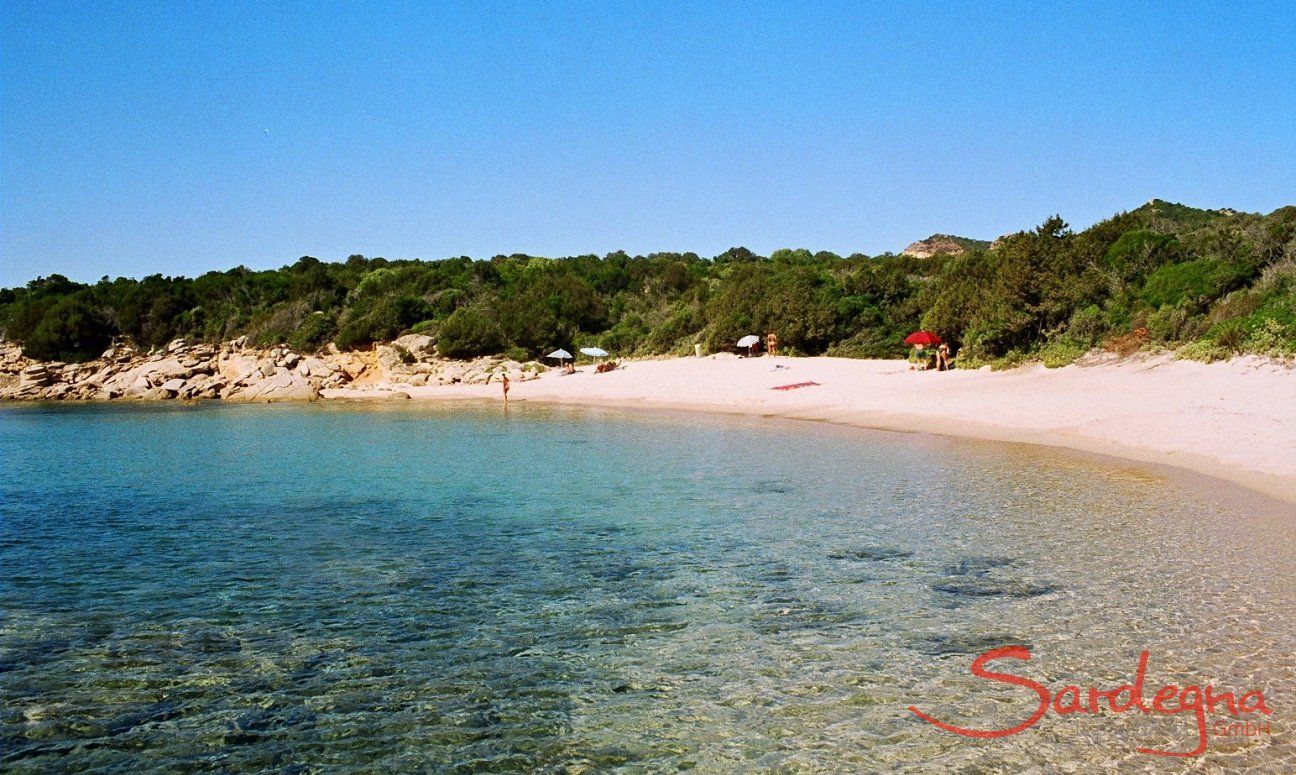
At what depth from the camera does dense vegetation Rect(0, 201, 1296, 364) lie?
28531 millimetres

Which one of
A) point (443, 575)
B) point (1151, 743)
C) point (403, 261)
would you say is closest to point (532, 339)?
point (403, 261)

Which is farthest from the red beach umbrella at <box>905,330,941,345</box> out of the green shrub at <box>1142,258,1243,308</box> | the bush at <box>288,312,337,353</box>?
the bush at <box>288,312,337,353</box>

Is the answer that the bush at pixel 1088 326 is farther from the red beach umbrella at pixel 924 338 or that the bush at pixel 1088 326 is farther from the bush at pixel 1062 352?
the red beach umbrella at pixel 924 338

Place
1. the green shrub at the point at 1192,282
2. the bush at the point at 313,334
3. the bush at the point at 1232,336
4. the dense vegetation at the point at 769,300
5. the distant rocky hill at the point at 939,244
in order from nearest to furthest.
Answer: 1. the bush at the point at 1232,336
2. the green shrub at the point at 1192,282
3. the dense vegetation at the point at 769,300
4. the bush at the point at 313,334
5. the distant rocky hill at the point at 939,244

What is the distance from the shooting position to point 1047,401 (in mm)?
23859

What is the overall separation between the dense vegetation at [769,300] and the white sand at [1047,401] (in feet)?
6.04

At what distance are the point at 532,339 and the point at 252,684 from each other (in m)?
46.9

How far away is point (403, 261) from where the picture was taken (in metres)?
77.4

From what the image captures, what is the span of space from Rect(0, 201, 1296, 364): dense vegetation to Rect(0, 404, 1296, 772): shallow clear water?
1418cm

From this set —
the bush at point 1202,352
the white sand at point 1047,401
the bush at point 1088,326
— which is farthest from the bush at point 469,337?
the bush at point 1202,352

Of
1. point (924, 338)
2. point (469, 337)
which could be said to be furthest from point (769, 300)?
point (469, 337)

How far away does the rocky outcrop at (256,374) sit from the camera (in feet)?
Answer: 161

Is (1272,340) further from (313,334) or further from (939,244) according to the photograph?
(939,244)

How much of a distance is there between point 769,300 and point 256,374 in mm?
29383
